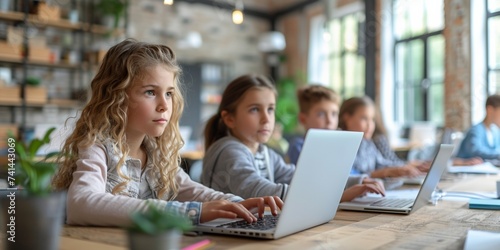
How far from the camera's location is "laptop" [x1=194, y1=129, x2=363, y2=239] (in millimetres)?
869

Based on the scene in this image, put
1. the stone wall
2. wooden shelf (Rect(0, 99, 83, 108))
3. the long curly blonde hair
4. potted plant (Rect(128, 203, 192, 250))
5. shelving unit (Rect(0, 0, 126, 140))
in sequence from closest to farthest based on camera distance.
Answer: potted plant (Rect(128, 203, 192, 250)) < the long curly blonde hair < wooden shelf (Rect(0, 99, 83, 108)) < shelving unit (Rect(0, 0, 126, 140)) < the stone wall

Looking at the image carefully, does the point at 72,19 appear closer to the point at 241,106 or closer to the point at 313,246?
the point at 241,106

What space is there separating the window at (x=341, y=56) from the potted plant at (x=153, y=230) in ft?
23.9

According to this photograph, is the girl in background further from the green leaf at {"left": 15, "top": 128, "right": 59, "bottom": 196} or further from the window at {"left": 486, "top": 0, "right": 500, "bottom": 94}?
the window at {"left": 486, "top": 0, "right": 500, "bottom": 94}

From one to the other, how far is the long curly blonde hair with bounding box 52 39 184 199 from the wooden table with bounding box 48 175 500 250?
26 centimetres

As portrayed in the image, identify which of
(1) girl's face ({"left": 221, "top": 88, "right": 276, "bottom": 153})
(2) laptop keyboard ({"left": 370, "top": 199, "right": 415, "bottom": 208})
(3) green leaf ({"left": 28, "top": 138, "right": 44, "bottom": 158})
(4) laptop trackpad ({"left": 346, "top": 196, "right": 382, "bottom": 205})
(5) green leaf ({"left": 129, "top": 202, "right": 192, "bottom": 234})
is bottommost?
(4) laptop trackpad ({"left": 346, "top": 196, "right": 382, "bottom": 205})

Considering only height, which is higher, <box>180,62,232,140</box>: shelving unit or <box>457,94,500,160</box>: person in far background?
<box>180,62,232,140</box>: shelving unit

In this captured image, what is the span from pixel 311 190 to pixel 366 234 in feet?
0.50

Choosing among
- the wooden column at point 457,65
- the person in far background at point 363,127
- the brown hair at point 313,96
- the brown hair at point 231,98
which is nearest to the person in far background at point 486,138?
the person in far background at point 363,127

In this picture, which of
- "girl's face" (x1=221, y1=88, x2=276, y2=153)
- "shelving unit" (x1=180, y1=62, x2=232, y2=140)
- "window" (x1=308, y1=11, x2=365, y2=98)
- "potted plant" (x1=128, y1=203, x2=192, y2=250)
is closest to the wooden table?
"potted plant" (x1=128, y1=203, x2=192, y2=250)

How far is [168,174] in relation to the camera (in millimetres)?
1388

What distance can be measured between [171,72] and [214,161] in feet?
1.61

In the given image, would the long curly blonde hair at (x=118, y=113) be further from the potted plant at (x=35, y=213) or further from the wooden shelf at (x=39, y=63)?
the wooden shelf at (x=39, y=63)

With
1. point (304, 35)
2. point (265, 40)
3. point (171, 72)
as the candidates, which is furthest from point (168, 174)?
point (304, 35)
